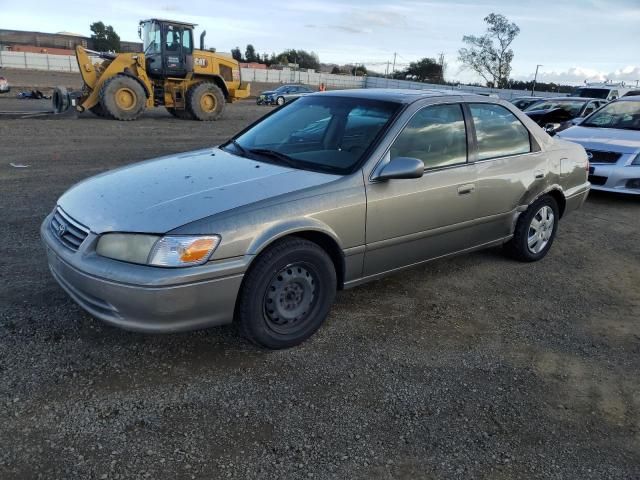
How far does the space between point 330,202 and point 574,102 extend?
13544 millimetres

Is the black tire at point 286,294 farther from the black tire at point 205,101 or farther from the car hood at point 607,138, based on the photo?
the black tire at point 205,101

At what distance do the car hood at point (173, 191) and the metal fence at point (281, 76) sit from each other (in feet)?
107

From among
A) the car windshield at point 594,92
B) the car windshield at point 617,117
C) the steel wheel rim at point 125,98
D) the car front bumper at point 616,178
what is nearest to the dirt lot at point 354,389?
the car front bumper at point 616,178

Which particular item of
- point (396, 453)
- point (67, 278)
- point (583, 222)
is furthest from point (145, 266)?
point (583, 222)

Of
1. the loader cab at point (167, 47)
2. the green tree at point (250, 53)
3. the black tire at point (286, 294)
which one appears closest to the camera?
the black tire at point (286, 294)

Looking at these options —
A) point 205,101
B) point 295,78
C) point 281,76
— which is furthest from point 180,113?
point 295,78

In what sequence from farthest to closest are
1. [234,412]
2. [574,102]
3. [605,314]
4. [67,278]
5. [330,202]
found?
[574,102] → [605,314] → [330,202] → [67,278] → [234,412]

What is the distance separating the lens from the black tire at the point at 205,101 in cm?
1744

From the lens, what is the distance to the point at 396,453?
2512mm

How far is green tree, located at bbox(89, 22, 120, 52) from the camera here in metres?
77.9

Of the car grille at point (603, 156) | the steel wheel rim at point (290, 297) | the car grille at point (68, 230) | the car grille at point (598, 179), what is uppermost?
the car grille at point (603, 156)

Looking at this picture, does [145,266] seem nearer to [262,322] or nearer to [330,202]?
[262,322]

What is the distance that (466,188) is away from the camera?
13.7 feet

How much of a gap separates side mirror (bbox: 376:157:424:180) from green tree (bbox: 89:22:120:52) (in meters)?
80.8
